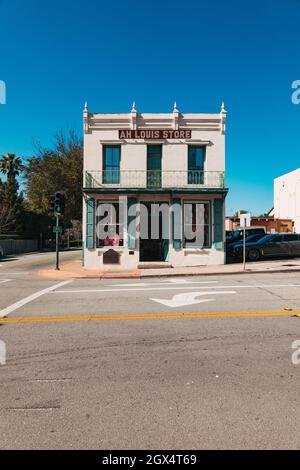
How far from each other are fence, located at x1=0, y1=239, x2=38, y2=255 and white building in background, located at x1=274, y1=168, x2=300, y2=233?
32.3 meters

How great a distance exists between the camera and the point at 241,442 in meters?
2.77

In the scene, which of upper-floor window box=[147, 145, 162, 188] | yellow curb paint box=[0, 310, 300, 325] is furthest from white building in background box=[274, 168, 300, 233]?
yellow curb paint box=[0, 310, 300, 325]

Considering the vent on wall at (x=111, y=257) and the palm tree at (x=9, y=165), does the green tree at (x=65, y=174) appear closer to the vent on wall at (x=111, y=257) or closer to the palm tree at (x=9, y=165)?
the vent on wall at (x=111, y=257)

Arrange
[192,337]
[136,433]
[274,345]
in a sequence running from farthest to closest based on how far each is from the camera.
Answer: [192,337] < [274,345] < [136,433]

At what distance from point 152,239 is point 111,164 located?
5028 mm

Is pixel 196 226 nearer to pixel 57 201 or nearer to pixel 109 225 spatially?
pixel 109 225

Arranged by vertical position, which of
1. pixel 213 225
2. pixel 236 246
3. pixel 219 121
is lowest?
pixel 236 246

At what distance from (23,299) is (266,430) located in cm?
789

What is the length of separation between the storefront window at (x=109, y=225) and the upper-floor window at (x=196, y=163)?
4550mm

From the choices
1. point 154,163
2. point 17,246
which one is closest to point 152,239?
point 154,163

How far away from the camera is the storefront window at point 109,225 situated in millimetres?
19312
